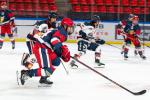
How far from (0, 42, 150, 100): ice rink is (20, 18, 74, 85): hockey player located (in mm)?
251

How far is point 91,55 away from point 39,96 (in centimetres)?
584

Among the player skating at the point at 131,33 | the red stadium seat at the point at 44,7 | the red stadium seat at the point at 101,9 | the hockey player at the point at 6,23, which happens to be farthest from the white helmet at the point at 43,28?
the red stadium seat at the point at 44,7

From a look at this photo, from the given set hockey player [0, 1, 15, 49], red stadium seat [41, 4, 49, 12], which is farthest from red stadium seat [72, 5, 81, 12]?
hockey player [0, 1, 15, 49]

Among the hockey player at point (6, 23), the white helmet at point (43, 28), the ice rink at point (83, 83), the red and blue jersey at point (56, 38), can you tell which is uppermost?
the white helmet at point (43, 28)

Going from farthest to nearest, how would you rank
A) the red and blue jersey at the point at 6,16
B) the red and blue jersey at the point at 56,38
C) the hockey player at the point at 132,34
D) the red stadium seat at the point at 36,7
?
the red stadium seat at the point at 36,7
the red and blue jersey at the point at 6,16
the hockey player at the point at 132,34
the red and blue jersey at the point at 56,38

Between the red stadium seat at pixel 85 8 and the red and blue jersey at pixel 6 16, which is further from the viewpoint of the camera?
the red stadium seat at pixel 85 8

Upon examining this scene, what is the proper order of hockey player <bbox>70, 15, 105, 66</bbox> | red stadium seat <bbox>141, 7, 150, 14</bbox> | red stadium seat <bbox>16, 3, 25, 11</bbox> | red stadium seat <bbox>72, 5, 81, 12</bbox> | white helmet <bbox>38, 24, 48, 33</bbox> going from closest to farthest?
white helmet <bbox>38, 24, 48, 33</bbox> < hockey player <bbox>70, 15, 105, 66</bbox> < red stadium seat <bbox>141, 7, 150, 14</bbox> < red stadium seat <bbox>16, 3, 25, 11</bbox> < red stadium seat <bbox>72, 5, 81, 12</bbox>

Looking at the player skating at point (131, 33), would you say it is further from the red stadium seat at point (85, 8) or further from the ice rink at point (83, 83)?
the red stadium seat at point (85, 8)

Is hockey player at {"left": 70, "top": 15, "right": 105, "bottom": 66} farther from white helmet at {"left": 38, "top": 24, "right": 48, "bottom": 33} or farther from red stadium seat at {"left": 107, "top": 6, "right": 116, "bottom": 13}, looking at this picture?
red stadium seat at {"left": 107, "top": 6, "right": 116, "bottom": 13}

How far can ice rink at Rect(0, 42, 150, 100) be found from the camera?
246 inches

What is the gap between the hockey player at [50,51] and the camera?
6489 mm

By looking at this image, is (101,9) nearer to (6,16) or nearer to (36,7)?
(36,7)

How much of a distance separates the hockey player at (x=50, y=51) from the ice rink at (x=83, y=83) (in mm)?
251

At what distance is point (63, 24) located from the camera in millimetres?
6578
